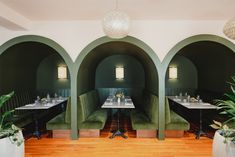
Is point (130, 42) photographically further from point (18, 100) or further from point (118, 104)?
point (18, 100)

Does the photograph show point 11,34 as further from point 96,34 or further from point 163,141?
point 163,141

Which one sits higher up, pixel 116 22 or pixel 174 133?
pixel 116 22

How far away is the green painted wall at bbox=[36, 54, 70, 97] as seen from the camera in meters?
7.22

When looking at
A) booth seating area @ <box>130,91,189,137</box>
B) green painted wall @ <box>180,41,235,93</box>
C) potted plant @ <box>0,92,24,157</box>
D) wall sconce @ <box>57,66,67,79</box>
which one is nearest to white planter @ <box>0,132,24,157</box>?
potted plant @ <box>0,92,24,157</box>

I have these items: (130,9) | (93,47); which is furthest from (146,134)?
(130,9)

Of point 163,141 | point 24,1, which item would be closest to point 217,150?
point 163,141

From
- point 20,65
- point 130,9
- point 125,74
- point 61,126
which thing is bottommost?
point 61,126

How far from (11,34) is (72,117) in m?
2.53

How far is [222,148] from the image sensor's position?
230 centimetres

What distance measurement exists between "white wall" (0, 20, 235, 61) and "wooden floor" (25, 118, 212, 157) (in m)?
1.99

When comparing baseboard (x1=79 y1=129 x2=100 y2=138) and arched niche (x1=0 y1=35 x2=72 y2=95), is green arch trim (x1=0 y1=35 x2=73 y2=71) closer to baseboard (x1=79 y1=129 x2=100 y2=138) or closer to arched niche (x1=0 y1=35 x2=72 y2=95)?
arched niche (x1=0 y1=35 x2=72 y2=95)

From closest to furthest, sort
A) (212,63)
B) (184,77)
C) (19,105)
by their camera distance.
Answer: (19,105) → (212,63) → (184,77)

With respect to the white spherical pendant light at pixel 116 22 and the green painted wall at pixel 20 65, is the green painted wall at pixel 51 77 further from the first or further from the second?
the white spherical pendant light at pixel 116 22

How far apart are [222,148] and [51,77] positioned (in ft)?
20.7
